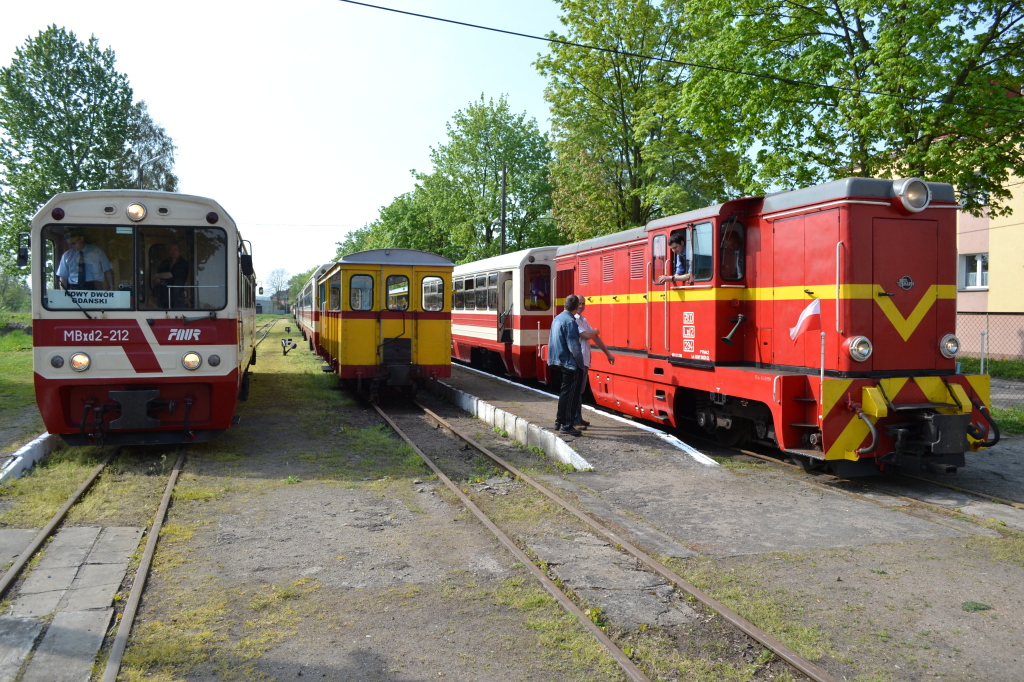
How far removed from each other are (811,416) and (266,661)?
19.8ft

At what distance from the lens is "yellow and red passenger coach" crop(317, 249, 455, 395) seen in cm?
1451

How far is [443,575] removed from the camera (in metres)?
5.34

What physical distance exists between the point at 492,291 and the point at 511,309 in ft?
5.53

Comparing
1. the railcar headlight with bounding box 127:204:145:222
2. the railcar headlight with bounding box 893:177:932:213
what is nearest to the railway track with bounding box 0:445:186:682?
the railcar headlight with bounding box 127:204:145:222

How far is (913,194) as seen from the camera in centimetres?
772

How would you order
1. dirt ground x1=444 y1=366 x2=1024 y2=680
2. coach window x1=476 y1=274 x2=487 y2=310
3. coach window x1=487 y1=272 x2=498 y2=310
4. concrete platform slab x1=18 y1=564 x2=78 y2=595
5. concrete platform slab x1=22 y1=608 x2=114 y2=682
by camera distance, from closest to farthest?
Answer: 1. concrete platform slab x1=22 y1=608 x2=114 y2=682
2. dirt ground x1=444 y1=366 x2=1024 y2=680
3. concrete platform slab x1=18 y1=564 x2=78 y2=595
4. coach window x1=487 y1=272 x2=498 y2=310
5. coach window x1=476 y1=274 x2=487 y2=310

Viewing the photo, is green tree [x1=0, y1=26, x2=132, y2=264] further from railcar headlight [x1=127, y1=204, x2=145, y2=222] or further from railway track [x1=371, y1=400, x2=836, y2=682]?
railway track [x1=371, y1=400, x2=836, y2=682]

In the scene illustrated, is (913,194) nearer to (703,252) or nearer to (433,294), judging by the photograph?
(703,252)

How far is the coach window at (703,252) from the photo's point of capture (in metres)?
9.14

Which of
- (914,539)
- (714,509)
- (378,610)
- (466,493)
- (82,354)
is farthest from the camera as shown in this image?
(82,354)

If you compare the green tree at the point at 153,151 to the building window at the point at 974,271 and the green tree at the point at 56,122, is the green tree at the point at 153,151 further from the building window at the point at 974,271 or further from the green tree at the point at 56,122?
the building window at the point at 974,271

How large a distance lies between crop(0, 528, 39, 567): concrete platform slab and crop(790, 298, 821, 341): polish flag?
298 inches

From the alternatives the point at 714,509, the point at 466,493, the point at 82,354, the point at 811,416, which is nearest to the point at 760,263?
the point at 811,416

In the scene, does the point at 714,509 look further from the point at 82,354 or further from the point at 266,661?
the point at 82,354
